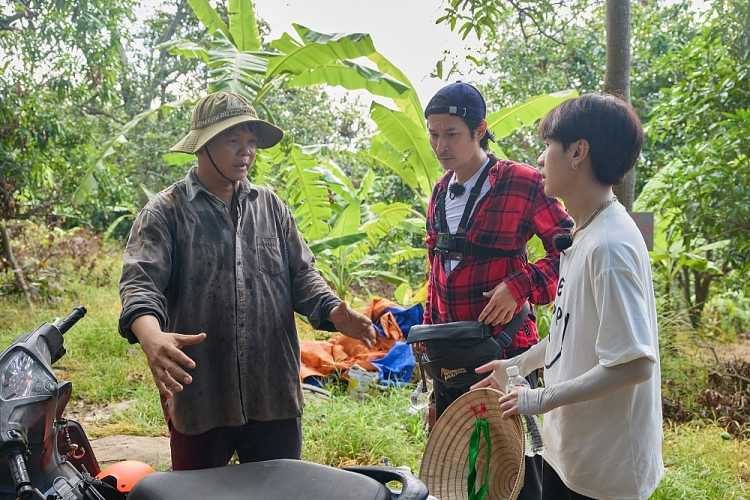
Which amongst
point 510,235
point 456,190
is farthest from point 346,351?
point 510,235

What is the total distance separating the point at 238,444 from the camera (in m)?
2.35

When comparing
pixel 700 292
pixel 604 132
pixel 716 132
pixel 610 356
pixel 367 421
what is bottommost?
pixel 367 421

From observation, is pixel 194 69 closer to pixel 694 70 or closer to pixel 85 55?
pixel 85 55

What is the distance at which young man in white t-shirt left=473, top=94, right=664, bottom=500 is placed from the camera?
Answer: 5.28ft

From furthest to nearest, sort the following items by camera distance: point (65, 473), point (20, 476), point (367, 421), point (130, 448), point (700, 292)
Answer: point (700, 292), point (367, 421), point (130, 448), point (65, 473), point (20, 476)

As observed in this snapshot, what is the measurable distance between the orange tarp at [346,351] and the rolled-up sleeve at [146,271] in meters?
3.15

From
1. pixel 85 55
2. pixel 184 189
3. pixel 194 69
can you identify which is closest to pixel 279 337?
pixel 184 189

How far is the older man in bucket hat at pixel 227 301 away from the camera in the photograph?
87.2 inches

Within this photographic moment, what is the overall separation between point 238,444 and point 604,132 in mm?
1530

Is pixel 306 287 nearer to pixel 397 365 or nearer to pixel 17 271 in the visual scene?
pixel 397 365

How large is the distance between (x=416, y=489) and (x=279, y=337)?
0.90 metres

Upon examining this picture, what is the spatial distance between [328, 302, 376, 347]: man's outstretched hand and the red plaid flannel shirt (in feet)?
1.46

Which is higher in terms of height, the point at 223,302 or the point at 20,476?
the point at 223,302

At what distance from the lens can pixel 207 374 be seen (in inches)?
87.9
